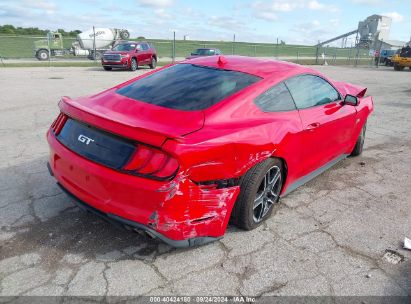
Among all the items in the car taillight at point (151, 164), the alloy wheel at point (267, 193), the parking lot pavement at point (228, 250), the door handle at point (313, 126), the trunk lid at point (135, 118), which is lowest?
Answer: the parking lot pavement at point (228, 250)

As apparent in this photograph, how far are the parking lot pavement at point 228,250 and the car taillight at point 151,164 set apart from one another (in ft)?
2.51

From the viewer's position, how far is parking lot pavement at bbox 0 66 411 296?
2.49 m

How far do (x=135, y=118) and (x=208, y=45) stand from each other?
105ft

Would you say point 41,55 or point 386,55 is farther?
point 386,55

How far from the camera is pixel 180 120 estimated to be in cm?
260

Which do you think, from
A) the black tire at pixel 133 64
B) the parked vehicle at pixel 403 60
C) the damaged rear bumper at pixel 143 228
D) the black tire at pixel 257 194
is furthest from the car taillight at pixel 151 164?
the parked vehicle at pixel 403 60

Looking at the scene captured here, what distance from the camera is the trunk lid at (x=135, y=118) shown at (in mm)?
2391

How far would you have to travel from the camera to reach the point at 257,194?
312cm

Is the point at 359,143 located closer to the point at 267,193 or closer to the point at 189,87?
the point at 267,193

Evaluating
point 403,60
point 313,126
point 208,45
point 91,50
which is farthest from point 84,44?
point 313,126

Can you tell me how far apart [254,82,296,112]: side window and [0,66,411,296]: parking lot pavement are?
106cm

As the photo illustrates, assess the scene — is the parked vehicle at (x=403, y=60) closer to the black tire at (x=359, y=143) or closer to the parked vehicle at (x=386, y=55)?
the parked vehicle at (x=386, y=55)

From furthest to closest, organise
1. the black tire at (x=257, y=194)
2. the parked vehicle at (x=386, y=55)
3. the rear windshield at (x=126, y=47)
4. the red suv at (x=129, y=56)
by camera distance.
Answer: the parked vehicle at (x=386, y=55)
the rear windshield at (x=126, y=47)
the red suv at (x=129, y=56)
the black tire at (x=257, y=194)

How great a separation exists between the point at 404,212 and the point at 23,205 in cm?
385
